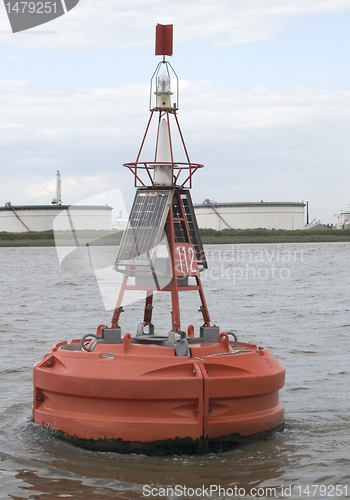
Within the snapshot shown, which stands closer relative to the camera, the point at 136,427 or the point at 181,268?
the point at 136,427

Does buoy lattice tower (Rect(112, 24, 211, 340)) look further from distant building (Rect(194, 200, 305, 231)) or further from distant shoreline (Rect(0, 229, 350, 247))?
distant building (Rect(194, 200, 305, 231))

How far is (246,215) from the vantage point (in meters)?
113

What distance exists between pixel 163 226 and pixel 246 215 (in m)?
105

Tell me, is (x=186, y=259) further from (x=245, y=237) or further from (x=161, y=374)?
(x=245, y=237)

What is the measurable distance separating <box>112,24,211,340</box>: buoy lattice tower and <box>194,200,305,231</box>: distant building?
335ft

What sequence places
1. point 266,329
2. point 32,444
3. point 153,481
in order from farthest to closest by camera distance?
point 266,329
point 32,444
point 153,481

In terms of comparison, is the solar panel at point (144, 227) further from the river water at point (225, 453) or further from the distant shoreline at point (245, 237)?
the distant shoreline at point (245, 237)

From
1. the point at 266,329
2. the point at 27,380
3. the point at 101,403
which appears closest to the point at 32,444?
the point at 101,403

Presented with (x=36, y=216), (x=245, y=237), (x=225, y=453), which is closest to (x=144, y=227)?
(x=225, y=453)

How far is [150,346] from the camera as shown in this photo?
8648mm

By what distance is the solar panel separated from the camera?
8930 millimetres

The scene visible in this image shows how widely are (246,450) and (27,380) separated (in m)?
5.74

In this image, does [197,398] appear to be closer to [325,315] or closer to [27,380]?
[27,380]

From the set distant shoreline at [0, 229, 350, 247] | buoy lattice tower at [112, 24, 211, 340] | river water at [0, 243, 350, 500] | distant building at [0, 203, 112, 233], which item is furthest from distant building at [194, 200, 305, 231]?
buoy lattice tower at [112, 24, 211, 340]
